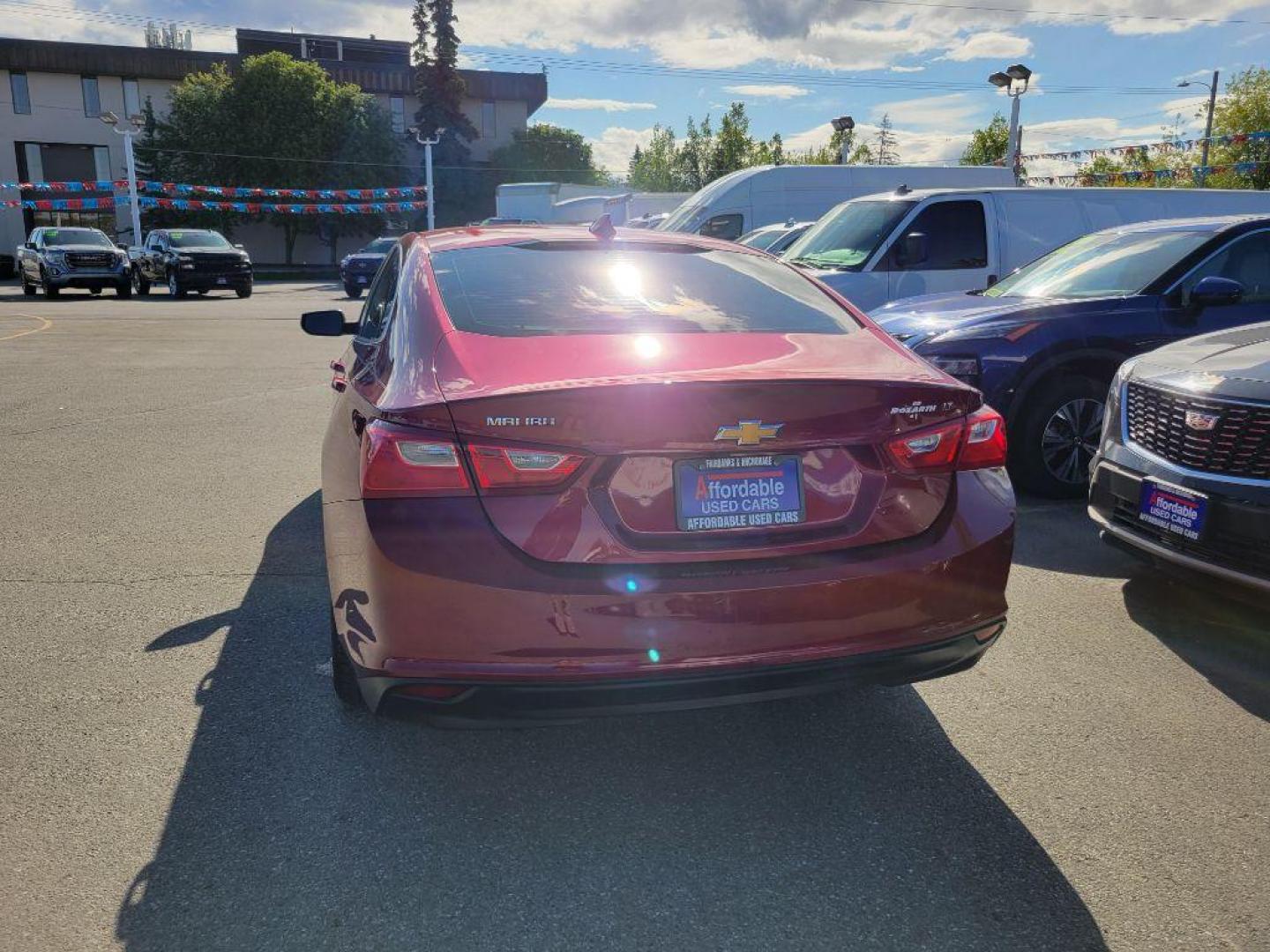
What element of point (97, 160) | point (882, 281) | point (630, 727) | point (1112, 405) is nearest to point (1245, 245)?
point (1112, 405)

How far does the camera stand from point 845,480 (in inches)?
104

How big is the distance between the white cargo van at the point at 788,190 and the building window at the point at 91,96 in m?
51.5

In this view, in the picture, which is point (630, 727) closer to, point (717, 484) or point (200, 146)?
point (717, 484)

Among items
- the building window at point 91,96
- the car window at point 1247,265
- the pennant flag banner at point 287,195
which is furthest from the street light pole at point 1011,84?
the building window at point 91,96

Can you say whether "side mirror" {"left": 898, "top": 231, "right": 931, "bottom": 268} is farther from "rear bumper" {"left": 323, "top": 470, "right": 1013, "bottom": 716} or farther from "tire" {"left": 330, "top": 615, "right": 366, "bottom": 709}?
"tire" {"left": 330, "top": 615, "right": 366, "bottom": 709}

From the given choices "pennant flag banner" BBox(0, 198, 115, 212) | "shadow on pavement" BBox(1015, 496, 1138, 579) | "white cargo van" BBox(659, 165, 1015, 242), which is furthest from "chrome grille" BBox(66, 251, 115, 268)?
"pennant flag banner" BBox(0, 198, 115, 212)

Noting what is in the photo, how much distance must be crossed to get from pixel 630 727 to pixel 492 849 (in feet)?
2.62

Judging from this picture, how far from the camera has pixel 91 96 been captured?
2188 inches

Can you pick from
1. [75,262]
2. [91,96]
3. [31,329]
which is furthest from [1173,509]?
[91,96]

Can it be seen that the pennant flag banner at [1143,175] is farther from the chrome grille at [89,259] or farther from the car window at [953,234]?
the chrome grille at [89,259]

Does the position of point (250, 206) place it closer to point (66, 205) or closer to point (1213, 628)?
point (66, 205)

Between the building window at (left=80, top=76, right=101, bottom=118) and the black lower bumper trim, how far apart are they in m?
63.8

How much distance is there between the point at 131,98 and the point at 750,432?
64484 millimetres

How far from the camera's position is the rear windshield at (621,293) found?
3.06 meters
